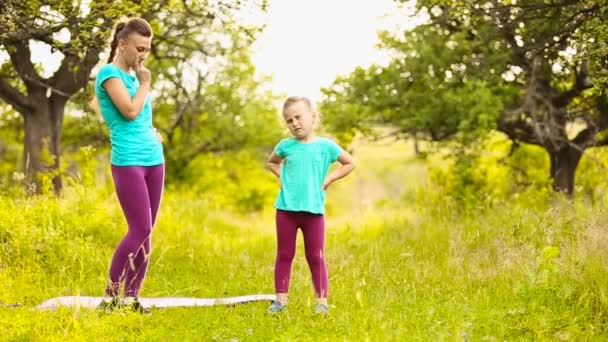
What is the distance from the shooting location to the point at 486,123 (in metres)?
9.94

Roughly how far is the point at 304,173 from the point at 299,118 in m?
0.39

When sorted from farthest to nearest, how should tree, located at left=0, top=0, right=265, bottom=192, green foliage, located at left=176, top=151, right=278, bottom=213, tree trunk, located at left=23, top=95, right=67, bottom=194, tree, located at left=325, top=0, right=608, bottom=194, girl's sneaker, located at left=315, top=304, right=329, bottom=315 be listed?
green foliage, located at left=176, top=151, right=278, bottom=213
tree, located at left=325, top=0, right=608, bottom=194
tree trunk, located at left=23, top=95, right=67, bottom=194
tree, located at left=0, top=0, right=265, bottom=192
girl's sneaker, located at left=315, top=304, right=329, bottom=315

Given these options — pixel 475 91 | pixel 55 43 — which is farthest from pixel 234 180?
pixel 55 43

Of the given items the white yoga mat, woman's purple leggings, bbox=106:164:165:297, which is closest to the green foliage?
the white yoga mat

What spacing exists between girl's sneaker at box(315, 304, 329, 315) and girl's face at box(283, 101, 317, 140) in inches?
46.9

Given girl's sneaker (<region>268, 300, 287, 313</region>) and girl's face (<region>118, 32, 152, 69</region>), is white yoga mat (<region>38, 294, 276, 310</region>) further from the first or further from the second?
girl's face (<region>118, 32, 152, 69</region>)

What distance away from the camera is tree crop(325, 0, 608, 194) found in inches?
395

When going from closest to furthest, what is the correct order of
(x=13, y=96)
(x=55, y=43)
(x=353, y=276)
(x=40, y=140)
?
1. (x=353, y=276)
2. (x=55, y=43)
3. (x=13, y=96)
4. (x=40, y=140)

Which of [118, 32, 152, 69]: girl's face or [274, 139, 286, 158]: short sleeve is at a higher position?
[118, 32, 152, 69]: girl's face

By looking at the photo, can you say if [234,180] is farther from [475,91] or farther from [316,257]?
[316,257]

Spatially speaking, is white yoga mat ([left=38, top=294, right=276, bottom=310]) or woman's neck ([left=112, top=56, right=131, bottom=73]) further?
white yoga mat ([left=38, top=294, right=276, bottom=310])

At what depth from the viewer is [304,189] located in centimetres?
512

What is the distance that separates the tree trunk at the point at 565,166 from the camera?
11297mm

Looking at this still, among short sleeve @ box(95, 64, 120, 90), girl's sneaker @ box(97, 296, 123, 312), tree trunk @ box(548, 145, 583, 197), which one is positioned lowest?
girl's sneaker @ box(97, 296, 123, 312)
